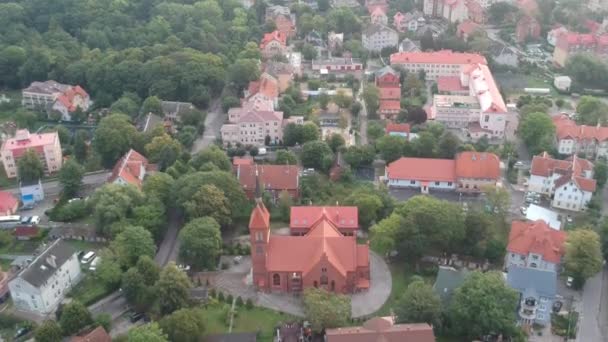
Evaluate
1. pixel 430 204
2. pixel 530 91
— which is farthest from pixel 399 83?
pixel 430 204

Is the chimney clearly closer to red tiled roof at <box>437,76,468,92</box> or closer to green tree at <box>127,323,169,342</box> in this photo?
green tree at <box>127,323,169,342</box>

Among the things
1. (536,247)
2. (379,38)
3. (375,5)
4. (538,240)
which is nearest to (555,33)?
(379,38)

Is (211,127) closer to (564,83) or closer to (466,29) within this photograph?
(564,83)

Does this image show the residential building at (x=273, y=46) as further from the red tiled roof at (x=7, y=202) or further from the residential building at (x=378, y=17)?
the red tiled roof at (x=7, y=202)

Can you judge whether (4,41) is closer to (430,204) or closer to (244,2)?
(244,2)

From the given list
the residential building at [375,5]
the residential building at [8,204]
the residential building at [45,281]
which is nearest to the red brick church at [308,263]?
the residential building at [45,281]

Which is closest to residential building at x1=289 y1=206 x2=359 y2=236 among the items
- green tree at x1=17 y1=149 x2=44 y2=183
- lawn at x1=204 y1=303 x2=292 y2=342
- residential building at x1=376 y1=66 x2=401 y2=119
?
lawn at x1=204 y1=303 x2=292 y2=342
